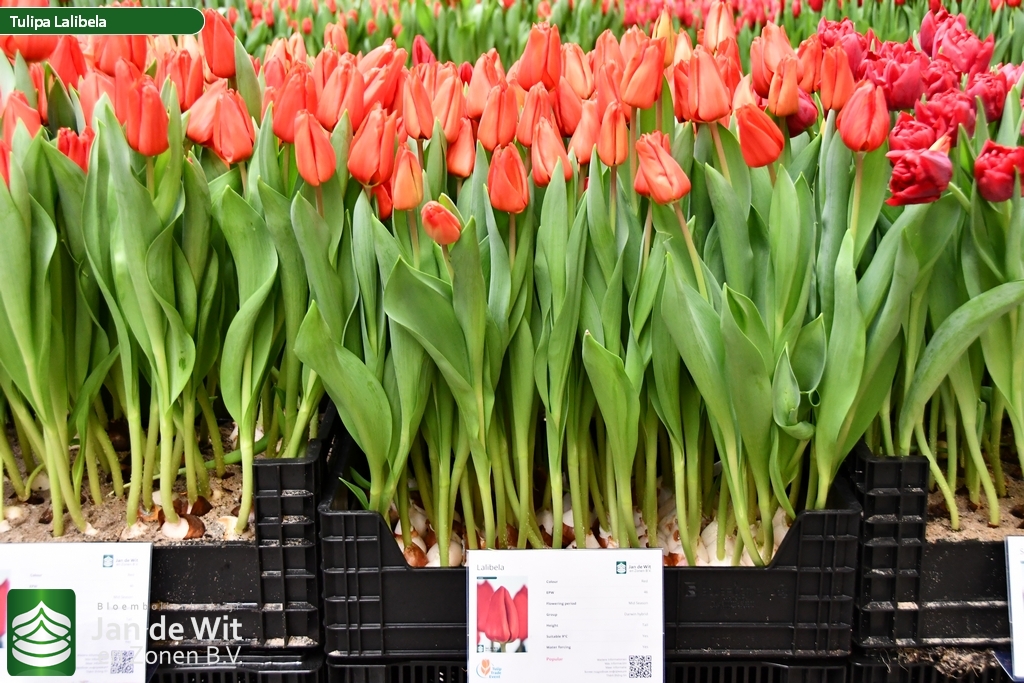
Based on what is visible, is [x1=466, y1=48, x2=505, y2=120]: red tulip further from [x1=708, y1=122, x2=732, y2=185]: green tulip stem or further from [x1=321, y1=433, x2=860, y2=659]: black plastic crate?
[x1=321, y1=433, x2=860, y2=659]: black plastic crate

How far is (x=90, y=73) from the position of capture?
92cm

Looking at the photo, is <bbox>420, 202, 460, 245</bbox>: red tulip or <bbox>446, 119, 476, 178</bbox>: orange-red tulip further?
<bbox>446, 119, 476, 178</bbox>: orange-red tulip

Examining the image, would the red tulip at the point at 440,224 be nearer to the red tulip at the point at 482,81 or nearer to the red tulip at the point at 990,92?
the red tulip at the point at 482,81

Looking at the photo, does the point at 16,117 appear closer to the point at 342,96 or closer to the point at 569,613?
the point at 342,96

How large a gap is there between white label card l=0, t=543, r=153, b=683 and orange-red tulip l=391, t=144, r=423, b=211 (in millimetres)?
416

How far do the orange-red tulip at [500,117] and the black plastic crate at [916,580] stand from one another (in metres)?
0.46

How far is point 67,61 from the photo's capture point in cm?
104

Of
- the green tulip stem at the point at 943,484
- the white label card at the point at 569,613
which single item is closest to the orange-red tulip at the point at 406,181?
the white label card at the point at 569,613

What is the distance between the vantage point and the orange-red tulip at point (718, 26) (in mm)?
→ 1008

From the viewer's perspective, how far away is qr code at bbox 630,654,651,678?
80cm

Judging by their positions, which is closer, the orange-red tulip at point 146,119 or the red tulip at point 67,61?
the orange-red tulip at point 146,119

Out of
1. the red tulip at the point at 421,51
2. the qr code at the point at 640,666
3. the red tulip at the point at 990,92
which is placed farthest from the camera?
the red tulip at the point at 421,51

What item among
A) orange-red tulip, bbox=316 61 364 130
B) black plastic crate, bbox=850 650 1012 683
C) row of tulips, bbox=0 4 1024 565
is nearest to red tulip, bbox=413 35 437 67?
row of tulips, bbox=0 4 1024 565

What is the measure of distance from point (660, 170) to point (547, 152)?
118 mm
